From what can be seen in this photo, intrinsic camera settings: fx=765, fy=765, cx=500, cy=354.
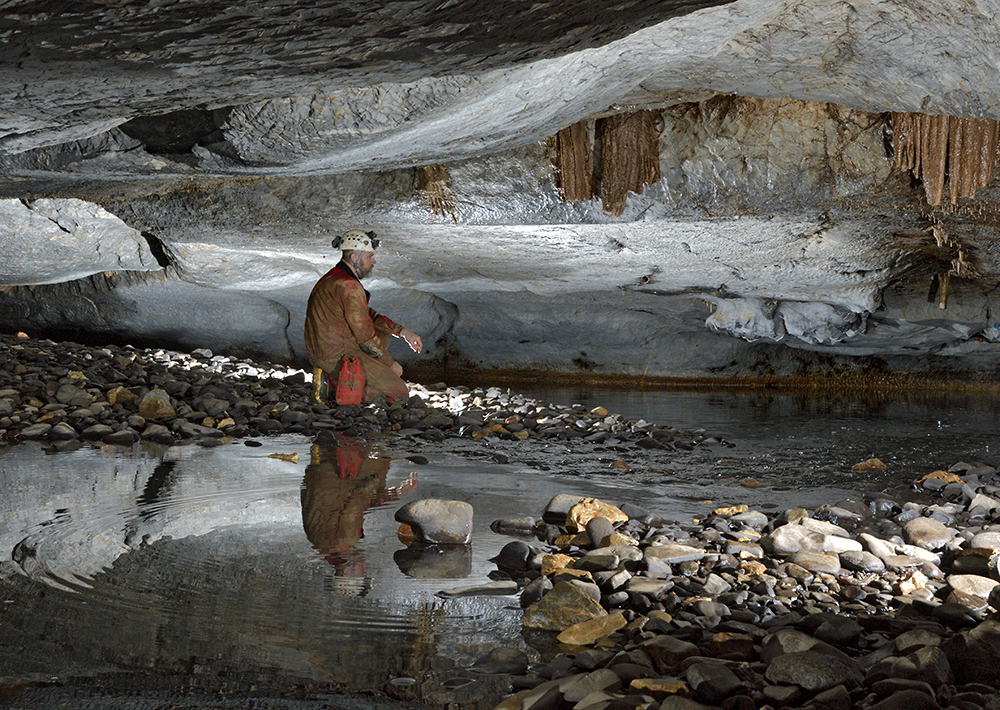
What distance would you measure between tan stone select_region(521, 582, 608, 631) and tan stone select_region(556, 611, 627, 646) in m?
0.04

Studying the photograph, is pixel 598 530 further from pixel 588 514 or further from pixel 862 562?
pixel 862 562

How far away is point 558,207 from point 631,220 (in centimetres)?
76

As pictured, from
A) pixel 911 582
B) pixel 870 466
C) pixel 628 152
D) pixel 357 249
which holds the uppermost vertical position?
pixel 628 152

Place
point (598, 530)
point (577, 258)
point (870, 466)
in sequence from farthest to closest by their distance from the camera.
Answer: point (577, 258)
point (870, 466)
point (598, 530)

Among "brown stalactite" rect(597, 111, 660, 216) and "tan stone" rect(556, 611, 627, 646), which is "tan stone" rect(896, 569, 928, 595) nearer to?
"tan stone" rect(556, 611, 627, 646)

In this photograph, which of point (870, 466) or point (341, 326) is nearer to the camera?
point (870, 466)

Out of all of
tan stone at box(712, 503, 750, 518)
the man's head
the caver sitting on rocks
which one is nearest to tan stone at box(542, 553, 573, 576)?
tan stone at box(712, 503, 750, 518)

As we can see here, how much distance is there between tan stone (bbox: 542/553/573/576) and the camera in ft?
8.12

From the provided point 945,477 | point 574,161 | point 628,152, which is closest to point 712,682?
point 945,477

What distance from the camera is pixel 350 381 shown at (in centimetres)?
629

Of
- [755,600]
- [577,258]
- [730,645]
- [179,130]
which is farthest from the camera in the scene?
[577,258]

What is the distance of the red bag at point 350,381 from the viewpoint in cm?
625

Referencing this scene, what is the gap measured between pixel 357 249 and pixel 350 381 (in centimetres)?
113

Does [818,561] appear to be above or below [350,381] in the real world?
above
